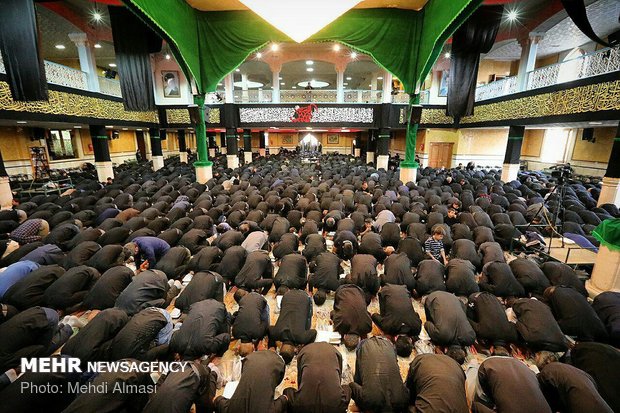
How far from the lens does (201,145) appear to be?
9.40 m

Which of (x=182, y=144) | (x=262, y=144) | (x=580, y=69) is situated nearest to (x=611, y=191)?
(x=580, y=69)

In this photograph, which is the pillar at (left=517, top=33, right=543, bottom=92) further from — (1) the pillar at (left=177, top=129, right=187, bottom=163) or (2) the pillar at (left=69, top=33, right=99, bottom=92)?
(1) the pillar at (left=177, top=129, right=187, bottom=163)

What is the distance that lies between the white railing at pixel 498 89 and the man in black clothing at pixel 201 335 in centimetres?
1298

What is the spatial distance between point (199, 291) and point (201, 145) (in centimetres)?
681

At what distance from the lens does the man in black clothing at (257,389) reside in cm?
212

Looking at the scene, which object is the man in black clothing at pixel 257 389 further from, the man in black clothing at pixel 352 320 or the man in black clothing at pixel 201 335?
the man in black clothing at pixel 352 320

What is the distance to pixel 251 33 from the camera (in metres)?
6.35

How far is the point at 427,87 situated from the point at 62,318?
18918 millimetres

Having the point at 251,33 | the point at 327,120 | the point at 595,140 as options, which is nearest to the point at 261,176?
the point at 327,120

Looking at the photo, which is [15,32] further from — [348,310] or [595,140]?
[595,140]

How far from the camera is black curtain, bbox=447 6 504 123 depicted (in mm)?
6984

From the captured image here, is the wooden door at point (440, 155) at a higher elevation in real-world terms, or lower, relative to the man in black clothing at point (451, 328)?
higher

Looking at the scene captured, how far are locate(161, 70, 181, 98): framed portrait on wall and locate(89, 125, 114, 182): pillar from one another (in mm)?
5955

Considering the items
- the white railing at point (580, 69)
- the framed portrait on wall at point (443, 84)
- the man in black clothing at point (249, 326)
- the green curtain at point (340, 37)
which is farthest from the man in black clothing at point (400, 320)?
the framed portrait on wall at point (443, 84)
